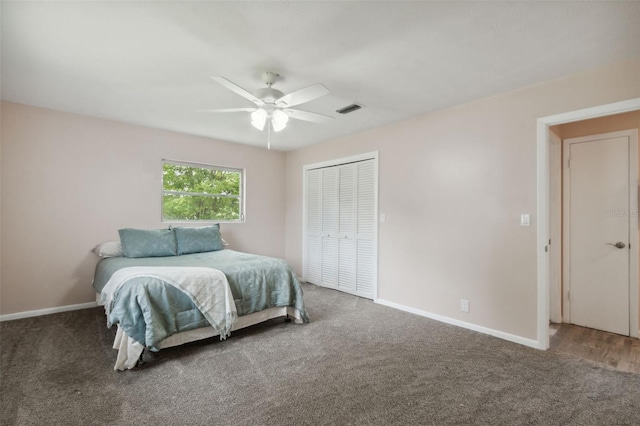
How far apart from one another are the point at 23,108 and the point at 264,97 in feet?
9.53

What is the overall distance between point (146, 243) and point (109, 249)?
17.4 inches

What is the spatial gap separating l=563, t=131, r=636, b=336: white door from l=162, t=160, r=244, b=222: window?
4434 millimetres

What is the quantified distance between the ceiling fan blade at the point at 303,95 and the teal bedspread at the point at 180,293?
159cm

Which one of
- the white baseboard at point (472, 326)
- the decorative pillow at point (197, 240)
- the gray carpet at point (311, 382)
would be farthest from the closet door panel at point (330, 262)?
the gray carpet at point (311, 382)

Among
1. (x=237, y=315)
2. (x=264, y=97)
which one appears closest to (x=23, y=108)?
(x=264, y=97)

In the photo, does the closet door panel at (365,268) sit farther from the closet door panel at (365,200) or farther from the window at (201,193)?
the window at (201,193)

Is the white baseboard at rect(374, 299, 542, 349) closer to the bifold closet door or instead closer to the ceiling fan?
the bifold closet door

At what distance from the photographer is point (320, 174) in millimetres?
4910

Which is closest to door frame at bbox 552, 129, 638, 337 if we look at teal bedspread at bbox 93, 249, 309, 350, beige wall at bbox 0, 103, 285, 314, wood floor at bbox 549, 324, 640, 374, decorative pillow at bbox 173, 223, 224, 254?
wood floor at bbox 549, 324, 640, 374

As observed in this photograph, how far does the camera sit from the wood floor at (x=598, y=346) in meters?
2.39

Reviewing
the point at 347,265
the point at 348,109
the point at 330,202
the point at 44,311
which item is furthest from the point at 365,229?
the point at 44,311

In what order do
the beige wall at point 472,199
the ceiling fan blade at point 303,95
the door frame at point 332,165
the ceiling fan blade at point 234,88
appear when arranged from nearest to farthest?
the ceiling fan blade at point 234,88 → the ceiling fan blade at point 303,95 → the beige wall at point 472,199 → the door frame at point 332,165

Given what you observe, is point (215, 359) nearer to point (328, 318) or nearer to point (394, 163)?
point (328, 318)

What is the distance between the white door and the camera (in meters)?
2.99
